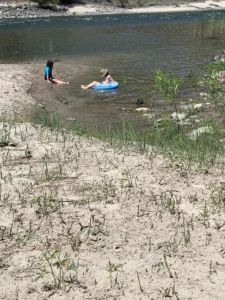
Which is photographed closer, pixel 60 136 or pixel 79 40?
pixel 60 136

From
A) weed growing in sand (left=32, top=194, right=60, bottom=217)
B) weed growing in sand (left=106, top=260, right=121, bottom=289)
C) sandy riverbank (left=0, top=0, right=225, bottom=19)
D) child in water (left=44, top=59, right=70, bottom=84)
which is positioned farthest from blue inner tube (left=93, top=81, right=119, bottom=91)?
sandy riverbank (left=0, top=0, right=225, bottom=19)

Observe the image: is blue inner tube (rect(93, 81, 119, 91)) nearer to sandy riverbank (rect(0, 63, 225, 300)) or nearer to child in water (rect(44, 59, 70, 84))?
child in water (rect(44, 59, 70, 84))

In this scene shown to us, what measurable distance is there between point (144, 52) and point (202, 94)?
456 inches

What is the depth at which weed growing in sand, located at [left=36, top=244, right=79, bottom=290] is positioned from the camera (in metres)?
3.58

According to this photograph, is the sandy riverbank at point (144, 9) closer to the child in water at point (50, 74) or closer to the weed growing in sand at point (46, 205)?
the child in water at point (50, 74)

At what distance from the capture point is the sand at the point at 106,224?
11.7 ft

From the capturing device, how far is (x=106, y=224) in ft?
14.3

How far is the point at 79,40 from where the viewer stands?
103ft

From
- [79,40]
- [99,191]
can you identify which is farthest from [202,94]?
[79,40]

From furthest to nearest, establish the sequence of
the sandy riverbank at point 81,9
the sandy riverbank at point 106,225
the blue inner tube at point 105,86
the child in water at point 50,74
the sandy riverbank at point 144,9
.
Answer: the sandy riverbank at point 144,9
the sandy riverbank at point 81,9
the child in water at point 50,74
the blue inner tube at point 105,86
the sandy riverbank at point 106,225

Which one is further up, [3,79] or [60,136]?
[60,136]

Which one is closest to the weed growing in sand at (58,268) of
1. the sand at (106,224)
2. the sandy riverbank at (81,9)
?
the sand at (106,224)

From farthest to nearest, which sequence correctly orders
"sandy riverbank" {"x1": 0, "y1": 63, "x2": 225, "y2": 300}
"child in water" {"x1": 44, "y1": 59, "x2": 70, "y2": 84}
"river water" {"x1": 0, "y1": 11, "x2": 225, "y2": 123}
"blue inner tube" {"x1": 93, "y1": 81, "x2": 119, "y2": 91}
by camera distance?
"child in water" {"x1": 44, "y1": 59, "x2": 70, "y2": 84} → "blue inner tube" {"x1": 93, "y1": 81, "x2": 119, "y2": 91} → "river water" {"x1": 0, "y1": 11, "x2": 225, "y2": 123} → "sandy riverbank" {"x1": 0, "y1": 63, "x2": 225, "y2": 300}

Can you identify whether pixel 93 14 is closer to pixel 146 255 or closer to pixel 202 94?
pixel 202 94
